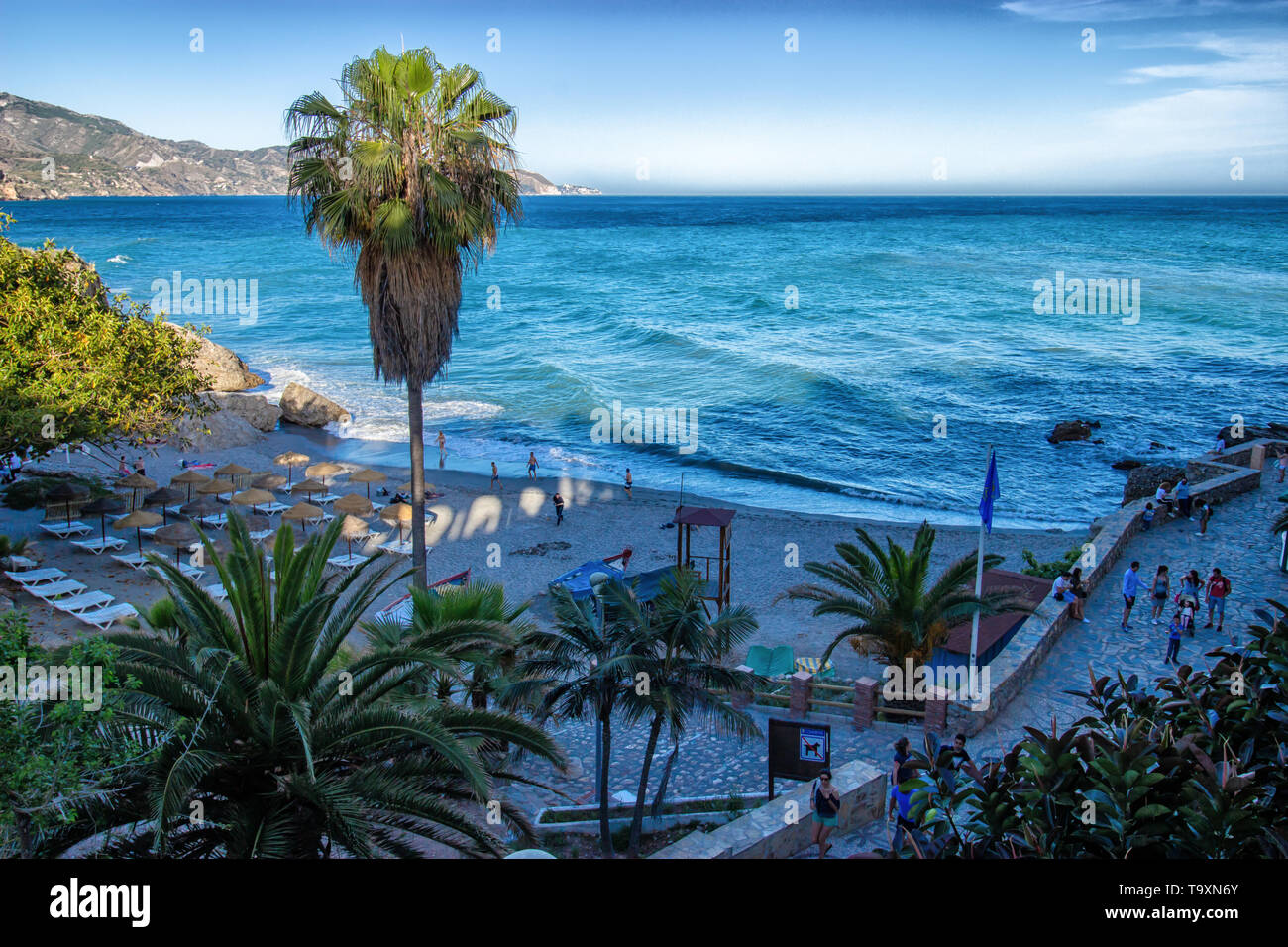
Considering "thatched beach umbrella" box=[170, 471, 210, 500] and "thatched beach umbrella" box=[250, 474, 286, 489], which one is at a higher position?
"thatched beach umbrella" box=[170, 471, 210, 500]

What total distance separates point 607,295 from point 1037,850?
274 ft

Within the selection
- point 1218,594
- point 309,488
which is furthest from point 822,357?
point 1218,594

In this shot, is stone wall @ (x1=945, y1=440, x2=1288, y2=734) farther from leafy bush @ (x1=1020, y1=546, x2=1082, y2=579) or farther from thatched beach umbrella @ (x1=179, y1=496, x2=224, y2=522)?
thatched beach umbrella @ (x1=179, y1=496, x2=224, y2=522)

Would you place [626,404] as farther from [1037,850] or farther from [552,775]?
[1037,850]

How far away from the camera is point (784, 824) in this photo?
8.38m

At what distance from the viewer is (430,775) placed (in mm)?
7469

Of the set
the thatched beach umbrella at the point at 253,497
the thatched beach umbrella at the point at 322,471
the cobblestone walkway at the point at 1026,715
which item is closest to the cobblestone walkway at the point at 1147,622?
the cobblestone walkway at the point at 1026,715

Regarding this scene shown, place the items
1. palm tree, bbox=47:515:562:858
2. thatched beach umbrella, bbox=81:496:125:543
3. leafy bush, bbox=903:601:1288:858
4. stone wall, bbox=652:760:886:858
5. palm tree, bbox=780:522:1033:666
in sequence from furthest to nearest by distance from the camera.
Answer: thatched beach umbrella, bbox=81:496:125:543
palm tree, bbox=780:522:1033:666
stone wall, bbox=652:760:886:858
palm tree, bbox=47:515:562:858
leafy bush, bbox=903:601:1288:858

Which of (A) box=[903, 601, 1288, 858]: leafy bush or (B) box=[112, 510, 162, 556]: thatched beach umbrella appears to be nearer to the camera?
(A) box=[903, 601, 1288, 858]: leafy bush

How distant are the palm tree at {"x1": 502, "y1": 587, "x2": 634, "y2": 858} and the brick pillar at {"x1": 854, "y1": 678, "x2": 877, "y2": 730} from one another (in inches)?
165

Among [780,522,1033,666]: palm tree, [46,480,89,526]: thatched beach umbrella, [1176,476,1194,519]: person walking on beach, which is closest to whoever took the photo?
[780,522,1033,666]: palm tree

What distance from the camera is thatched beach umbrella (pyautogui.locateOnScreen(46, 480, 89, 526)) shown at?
22.4 m

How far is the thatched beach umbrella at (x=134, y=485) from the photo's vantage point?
23.5 meters

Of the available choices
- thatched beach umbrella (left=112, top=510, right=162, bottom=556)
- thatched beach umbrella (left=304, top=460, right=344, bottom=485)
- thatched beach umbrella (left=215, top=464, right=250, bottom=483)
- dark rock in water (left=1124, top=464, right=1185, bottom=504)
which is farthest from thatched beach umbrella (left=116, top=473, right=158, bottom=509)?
dark rock in water (left=1124, top=464, right=1185, bottom=504)
